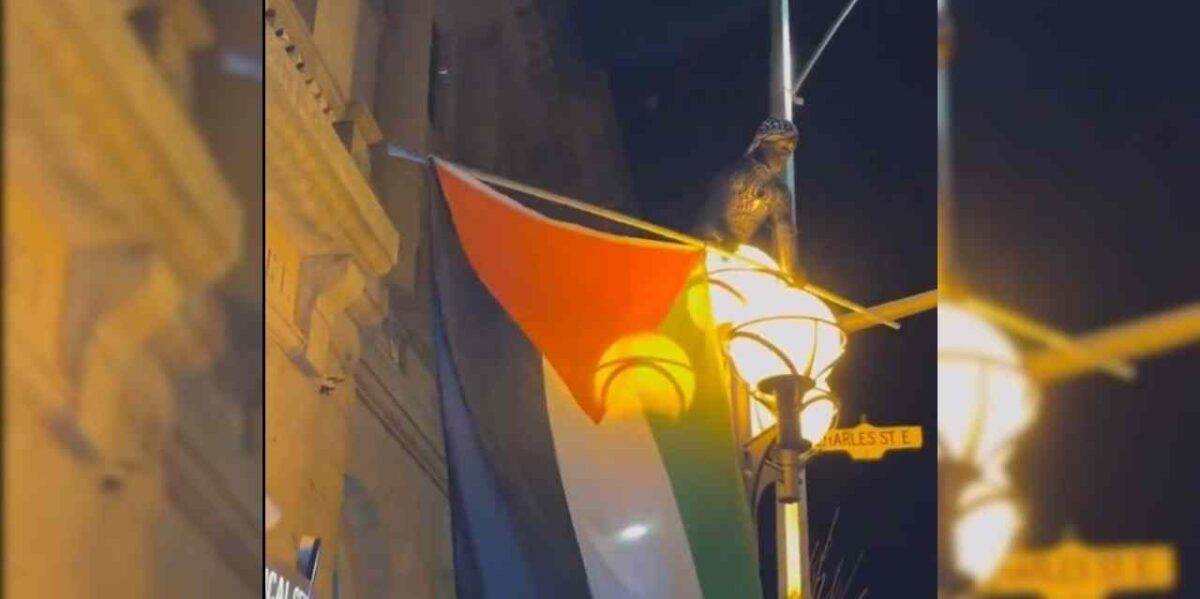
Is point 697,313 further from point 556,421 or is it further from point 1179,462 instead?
point 1179,462

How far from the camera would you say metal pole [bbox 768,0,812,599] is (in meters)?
3.62

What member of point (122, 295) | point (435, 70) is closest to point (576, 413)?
point (435, 70)

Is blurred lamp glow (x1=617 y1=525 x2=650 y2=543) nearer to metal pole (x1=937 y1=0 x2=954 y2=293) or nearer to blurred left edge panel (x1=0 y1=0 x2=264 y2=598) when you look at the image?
blurred left edge panel (x1=0 y1=0 x2=264 y2=598)

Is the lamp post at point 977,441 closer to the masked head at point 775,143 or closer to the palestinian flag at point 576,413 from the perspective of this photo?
the palestinian flag at point 576,413

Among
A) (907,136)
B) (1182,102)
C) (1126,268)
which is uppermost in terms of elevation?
(907,136)

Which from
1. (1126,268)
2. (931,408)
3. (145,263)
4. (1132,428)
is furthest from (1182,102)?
(931,408)

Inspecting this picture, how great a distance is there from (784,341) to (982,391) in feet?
5.73

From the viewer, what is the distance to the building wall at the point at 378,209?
12.6ft

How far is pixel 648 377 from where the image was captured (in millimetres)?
3744

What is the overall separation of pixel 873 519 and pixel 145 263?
2294mm

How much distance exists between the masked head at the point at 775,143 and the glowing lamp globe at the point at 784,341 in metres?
0.37

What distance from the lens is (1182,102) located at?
187 centimetres

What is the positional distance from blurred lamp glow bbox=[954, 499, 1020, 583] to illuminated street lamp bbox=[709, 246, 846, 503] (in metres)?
1.72

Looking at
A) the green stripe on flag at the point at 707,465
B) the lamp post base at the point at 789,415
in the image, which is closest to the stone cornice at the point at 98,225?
the lamp post base at the point at 789,415
